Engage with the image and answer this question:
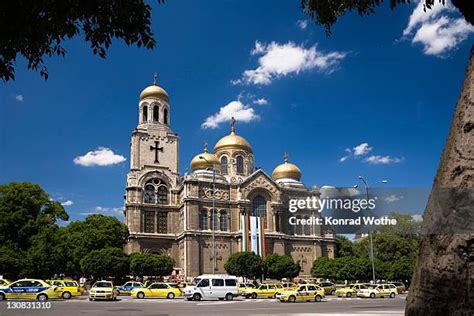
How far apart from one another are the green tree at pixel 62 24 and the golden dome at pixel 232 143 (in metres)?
59.6

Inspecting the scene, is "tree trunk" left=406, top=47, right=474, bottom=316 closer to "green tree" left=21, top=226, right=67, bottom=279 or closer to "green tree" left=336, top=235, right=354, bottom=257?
"green tree" left=21, top=226, right=67, bottom=279

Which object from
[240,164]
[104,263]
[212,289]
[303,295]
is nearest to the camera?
[303,295]

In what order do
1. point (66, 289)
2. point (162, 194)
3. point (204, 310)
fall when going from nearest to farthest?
1. point (204, 310)
2. point (66, 289)
3. point (162, 194)

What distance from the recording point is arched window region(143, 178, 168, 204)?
193ft

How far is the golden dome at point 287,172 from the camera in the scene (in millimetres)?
67125

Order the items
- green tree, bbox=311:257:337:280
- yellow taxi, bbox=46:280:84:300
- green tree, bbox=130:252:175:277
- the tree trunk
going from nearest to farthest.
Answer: the tree trunk < yellow taxi, bbox=46:280:84:300 < green tree, bbox=130:252:175:277 < green tree, bbox=311:257:337:280

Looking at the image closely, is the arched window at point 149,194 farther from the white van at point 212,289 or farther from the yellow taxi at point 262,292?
the white van at point 212,289

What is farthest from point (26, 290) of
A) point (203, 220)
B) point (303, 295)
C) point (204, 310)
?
point (203, 220)

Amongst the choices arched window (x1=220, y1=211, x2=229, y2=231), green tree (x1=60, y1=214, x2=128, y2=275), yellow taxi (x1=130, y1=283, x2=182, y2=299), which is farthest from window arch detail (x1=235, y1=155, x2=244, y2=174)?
yellow taxi (x1=130, y1=283, x2=182, y2=299)

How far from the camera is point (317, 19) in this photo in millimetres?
6387

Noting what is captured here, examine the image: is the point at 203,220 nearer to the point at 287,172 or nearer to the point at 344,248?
A: the point at 287,172

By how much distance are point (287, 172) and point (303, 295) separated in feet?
125

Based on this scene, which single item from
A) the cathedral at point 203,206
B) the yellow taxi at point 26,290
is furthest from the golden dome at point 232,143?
the yellow taxi at point 26,290

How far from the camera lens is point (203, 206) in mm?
57875
